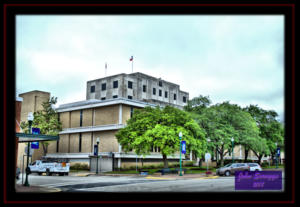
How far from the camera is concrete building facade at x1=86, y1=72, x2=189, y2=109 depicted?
79188mm

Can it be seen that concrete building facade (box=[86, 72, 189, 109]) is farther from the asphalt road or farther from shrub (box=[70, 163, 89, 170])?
the asphalt road

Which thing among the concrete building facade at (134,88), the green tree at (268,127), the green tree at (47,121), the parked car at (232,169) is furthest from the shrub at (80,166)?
the green tree at (268,127)

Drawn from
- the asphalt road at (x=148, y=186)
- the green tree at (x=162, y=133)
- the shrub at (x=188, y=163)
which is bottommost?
the shrub at (x=188, y=163)

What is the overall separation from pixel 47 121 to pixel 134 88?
2509cm

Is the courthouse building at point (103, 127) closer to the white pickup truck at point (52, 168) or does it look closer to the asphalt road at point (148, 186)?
the white pickup truck at point (52, 168)

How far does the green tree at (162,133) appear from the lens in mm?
42688

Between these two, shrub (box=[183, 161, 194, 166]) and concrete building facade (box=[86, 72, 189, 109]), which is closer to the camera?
shrub (box=[183, 161, 194, 166])

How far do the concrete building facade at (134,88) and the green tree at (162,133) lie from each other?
2911 cm

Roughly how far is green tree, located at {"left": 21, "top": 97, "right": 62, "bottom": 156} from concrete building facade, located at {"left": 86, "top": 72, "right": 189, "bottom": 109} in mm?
18870

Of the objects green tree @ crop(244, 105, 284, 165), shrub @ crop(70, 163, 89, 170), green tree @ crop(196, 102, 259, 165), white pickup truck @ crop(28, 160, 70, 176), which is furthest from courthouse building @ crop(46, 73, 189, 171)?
green tree @ crop(244, 105, 284, 165)

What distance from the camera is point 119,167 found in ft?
176

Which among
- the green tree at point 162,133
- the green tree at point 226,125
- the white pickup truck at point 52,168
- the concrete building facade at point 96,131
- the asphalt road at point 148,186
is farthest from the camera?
the concrete building facade at point 96,131
